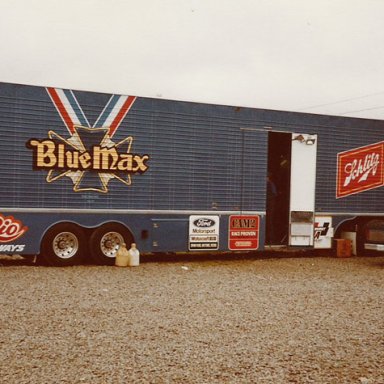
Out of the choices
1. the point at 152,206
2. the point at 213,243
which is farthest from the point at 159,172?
the point at 213,243

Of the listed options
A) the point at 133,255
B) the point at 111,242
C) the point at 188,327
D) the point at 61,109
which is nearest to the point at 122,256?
the point at 133,255

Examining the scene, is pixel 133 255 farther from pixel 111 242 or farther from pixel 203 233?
pixel 203 233

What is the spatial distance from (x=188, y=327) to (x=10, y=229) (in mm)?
5924

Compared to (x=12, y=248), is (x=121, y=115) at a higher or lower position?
higher

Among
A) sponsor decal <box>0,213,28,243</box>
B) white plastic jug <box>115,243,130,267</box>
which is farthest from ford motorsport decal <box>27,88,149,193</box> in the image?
white plastic jug <box>115,243,130,267</box>

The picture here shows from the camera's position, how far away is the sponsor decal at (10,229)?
11500mm

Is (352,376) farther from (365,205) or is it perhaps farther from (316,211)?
(365,205)

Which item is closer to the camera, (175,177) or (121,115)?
(121,115)

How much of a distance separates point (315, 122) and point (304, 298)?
6.76 m

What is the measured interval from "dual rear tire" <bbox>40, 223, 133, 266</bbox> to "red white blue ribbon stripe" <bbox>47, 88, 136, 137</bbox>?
196cm

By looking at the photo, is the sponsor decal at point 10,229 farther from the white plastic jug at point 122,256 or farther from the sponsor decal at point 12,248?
the white plastic jug at point 122,256

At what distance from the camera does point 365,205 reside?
1535 centimetres

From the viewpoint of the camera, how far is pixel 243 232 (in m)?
13.7

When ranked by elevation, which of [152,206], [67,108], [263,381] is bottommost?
[263,381]
